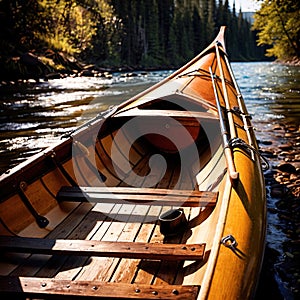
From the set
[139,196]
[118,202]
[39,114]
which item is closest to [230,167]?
[139,196]

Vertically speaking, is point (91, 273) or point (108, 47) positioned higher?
point (108, 47)

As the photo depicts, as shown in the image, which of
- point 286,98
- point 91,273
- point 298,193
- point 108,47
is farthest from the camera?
point 108,47

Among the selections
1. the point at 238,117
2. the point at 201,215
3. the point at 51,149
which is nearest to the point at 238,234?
the point at 201,215

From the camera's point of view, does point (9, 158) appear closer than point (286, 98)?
Yes

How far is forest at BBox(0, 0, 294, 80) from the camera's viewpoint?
26.5 meters

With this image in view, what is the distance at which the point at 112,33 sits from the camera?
175 feet

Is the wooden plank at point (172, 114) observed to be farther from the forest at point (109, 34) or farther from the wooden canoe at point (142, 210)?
the forest at point (109, 34)

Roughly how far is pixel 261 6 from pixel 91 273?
30945 millimetres

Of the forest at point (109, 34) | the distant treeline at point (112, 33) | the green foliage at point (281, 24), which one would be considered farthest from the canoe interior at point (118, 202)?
the green foliage at point (281, 24)

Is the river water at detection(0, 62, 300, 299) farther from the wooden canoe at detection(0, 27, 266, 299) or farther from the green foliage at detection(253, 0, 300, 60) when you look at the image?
the green foliage at detection(253, 0, 300, 60)

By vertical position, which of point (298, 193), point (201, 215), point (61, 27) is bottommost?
point (298, 193)

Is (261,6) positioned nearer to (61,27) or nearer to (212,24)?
(61,27)

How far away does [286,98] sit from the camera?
44.5ft

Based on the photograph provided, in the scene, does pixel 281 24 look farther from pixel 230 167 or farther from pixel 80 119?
pixel 230 167
